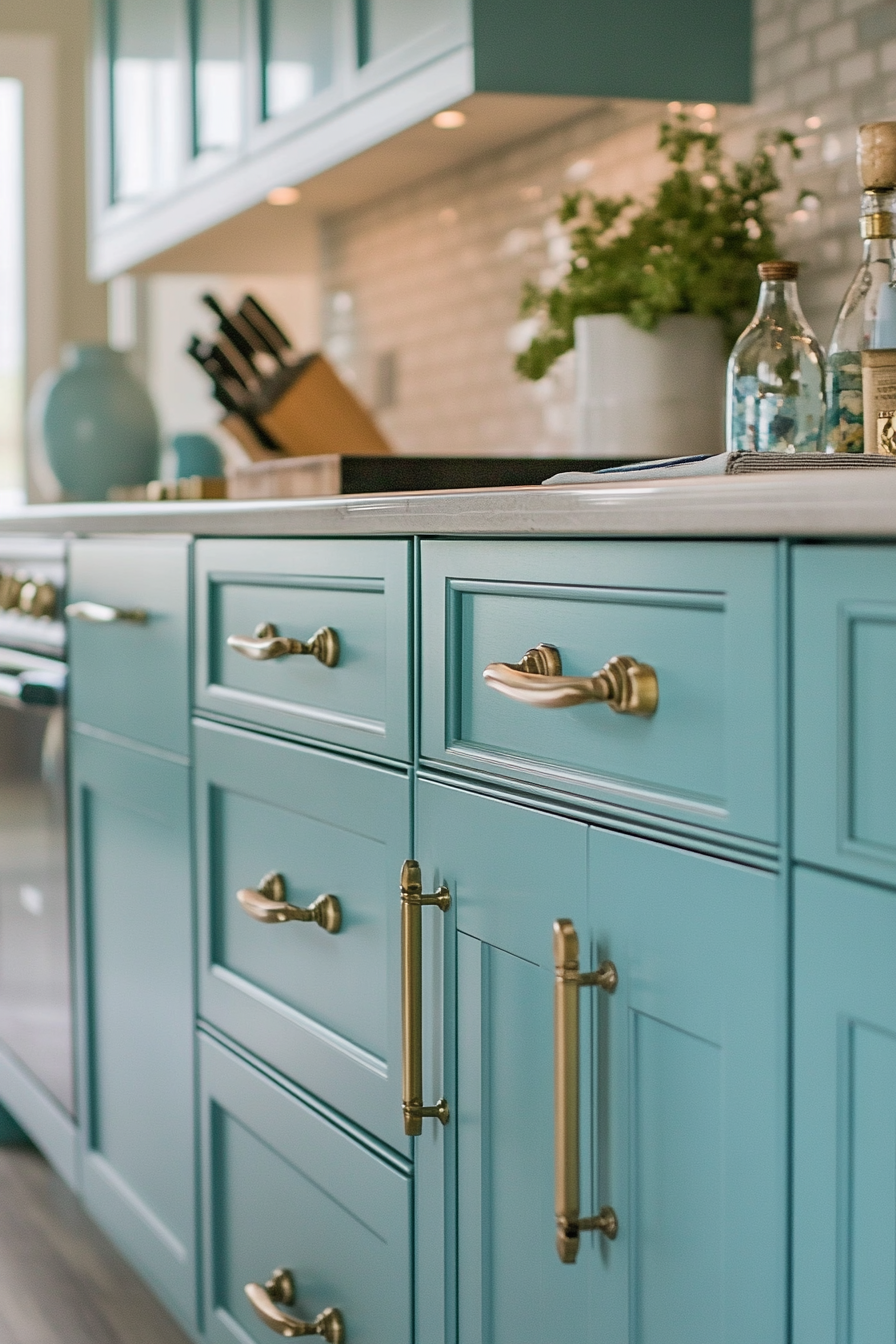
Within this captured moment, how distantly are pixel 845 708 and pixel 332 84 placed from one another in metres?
1.74

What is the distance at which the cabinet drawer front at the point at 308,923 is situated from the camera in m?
1.25

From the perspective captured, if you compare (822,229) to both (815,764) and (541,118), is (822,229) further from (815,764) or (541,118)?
(815,764)

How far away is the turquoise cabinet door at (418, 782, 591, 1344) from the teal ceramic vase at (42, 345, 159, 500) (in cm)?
208

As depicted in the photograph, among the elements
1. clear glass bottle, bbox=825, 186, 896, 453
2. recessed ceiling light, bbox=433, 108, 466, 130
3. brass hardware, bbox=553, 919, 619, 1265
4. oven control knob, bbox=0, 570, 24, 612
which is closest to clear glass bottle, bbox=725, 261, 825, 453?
clear glass bottle, bbox=825, 186, 896, 453

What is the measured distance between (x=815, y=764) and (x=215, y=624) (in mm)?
912

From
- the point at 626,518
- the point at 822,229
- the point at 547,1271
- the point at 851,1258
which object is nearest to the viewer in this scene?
the point at 851,1258

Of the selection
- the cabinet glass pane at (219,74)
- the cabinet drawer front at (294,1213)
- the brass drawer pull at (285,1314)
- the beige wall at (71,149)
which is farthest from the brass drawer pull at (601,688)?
the beige wall at (71,149)

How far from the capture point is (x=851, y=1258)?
0.77m

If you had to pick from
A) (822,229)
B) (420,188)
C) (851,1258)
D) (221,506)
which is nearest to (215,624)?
(221,506)

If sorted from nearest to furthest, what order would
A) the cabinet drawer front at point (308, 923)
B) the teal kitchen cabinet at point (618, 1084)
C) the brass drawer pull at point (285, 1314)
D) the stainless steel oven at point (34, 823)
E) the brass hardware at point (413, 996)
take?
the teal kitchen cabinet at point (618, 1084), the brass hardware at point (413, 996), the cabinet drawer front at point (308, 923), the brass drawer pull at point (285, 1314), the stainless steel oven at point (34, 823)

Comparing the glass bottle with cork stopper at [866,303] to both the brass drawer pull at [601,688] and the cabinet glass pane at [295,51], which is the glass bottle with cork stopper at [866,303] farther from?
the cabinet glass pane at [295,51]

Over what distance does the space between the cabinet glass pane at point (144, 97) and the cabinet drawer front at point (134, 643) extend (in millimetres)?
1304

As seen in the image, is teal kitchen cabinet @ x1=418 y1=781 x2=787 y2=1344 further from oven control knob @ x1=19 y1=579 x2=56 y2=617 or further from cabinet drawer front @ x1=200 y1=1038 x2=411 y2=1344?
oven control knob @ x1=19 y1=579 x2=56 y2=617

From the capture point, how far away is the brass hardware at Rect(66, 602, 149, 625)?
1752 millimetres
